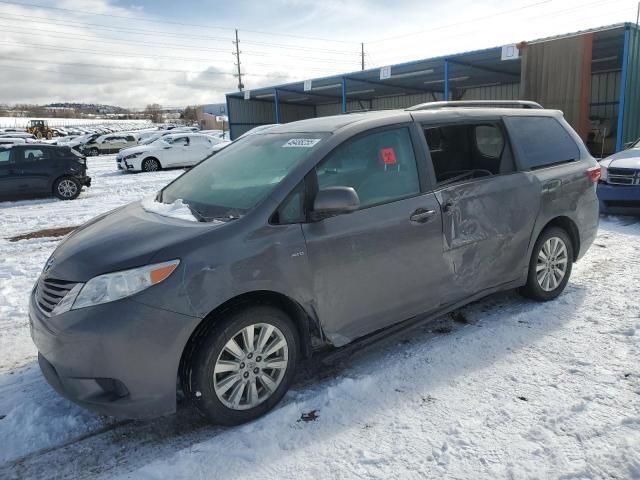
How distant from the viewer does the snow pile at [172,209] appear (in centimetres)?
306

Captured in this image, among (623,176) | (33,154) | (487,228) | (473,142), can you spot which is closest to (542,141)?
(473,142)

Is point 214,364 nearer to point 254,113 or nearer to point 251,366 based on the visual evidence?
point 251,366

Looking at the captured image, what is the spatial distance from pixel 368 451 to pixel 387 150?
194 cm

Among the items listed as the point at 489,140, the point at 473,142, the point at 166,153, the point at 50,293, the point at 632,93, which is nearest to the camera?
the point at 50,293

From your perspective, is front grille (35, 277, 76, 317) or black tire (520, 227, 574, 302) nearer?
front grille (35, 277, 76, 317)

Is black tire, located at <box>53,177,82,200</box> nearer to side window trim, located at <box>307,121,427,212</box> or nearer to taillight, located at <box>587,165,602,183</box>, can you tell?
side window trim, located at <box>307,121,427,212</box>

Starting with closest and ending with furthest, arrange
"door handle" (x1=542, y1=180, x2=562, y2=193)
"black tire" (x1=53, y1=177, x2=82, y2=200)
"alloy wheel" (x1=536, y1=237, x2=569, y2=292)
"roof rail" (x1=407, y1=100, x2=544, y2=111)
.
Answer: "roof rail" (x1=407, y1=100, x2=544, y2=111) → "door handle" (x1=542, y1=180, x2=562, y2=193) → "alloy wheel" (x1=536, y1=237, x2=569, y2=292) → "black tire" (x1=53, y1=177, x2=82, y2=200)

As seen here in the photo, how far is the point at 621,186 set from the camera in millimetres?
7703

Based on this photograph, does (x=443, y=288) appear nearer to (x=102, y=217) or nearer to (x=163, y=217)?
(x=163, y=217)

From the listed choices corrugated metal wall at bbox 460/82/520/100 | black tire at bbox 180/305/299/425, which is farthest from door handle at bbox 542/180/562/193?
corrugated metal wall at bbox 460/82/520/100

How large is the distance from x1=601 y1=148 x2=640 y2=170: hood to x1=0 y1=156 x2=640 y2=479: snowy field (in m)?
4.48

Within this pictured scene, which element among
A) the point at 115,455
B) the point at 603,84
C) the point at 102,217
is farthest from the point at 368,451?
the point at 603,84

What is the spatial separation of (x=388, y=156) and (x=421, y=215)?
1.54 feet

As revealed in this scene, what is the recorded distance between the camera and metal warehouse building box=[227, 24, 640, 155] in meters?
14.5
